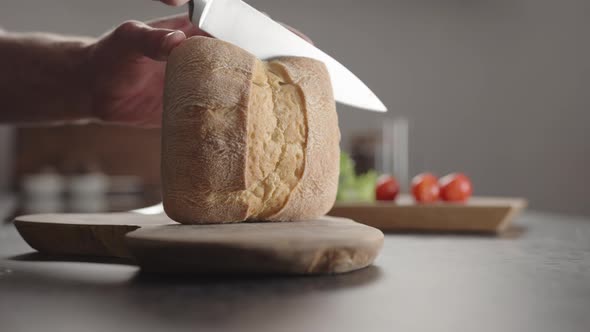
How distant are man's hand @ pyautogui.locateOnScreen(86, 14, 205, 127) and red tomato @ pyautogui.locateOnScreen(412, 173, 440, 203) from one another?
32.6 inches

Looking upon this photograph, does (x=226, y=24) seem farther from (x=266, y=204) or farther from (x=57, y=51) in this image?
(x=57, y=51)

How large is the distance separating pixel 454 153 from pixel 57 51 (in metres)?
4.18

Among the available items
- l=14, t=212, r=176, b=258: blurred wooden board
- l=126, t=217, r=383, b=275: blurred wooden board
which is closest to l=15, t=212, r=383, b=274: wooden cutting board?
l=126, t=217, r=383, b=275: blurred wooden board

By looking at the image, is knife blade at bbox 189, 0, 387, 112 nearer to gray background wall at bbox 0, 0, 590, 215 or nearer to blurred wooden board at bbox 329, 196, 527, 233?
blurred wooden board at bbox 329, 196, 527, 233

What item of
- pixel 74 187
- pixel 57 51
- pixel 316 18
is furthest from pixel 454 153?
pixel 57 51

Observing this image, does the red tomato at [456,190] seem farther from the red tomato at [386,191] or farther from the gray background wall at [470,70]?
the gray background wall at [470,70]

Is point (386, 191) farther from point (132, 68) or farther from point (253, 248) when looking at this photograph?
point (253, 248)

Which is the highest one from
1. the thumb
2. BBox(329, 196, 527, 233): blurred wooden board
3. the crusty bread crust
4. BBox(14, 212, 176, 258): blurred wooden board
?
the thumb

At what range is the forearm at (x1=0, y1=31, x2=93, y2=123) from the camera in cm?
119

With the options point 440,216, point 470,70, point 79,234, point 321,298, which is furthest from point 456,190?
point 470,70

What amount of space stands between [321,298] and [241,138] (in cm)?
32

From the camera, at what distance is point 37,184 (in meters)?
4.17

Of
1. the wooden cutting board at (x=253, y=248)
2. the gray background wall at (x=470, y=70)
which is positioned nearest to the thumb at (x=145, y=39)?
the wooden cutting board at (x=253, y=248)

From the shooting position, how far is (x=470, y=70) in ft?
16.4
